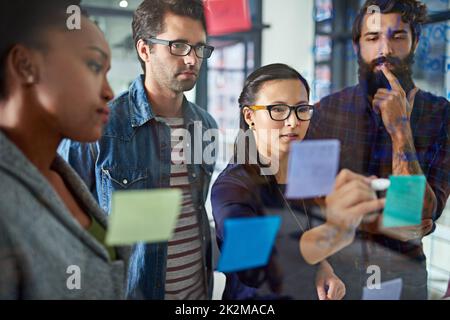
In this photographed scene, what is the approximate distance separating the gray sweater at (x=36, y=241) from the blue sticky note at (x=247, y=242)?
243mm

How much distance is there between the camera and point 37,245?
68cm

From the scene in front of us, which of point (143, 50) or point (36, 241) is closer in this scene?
point (36, 241)

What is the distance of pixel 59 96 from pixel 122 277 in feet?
1.12

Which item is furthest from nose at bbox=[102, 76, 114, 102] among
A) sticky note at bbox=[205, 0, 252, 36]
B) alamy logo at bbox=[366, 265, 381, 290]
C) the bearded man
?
alamy logo at bbox=[366, 265, 381, 290]

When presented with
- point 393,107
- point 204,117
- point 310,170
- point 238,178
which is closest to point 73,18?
point 204,117

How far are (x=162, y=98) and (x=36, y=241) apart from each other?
1.14ft

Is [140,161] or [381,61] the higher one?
[381,61]

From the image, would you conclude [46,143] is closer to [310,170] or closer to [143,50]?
[143,50]

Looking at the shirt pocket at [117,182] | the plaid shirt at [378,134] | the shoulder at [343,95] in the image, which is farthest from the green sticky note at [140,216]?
the shoulder at [343,95]

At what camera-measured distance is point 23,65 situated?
Result: 0.69 m

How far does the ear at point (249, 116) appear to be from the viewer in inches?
35.9

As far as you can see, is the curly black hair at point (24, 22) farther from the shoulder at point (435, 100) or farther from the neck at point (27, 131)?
the shoulder at point (435, 100)

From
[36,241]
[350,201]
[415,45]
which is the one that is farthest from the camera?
[415,45]

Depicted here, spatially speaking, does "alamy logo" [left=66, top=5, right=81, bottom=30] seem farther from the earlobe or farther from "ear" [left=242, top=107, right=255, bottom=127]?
"ear" [left=242, top=107, right=255, bottom=127]
